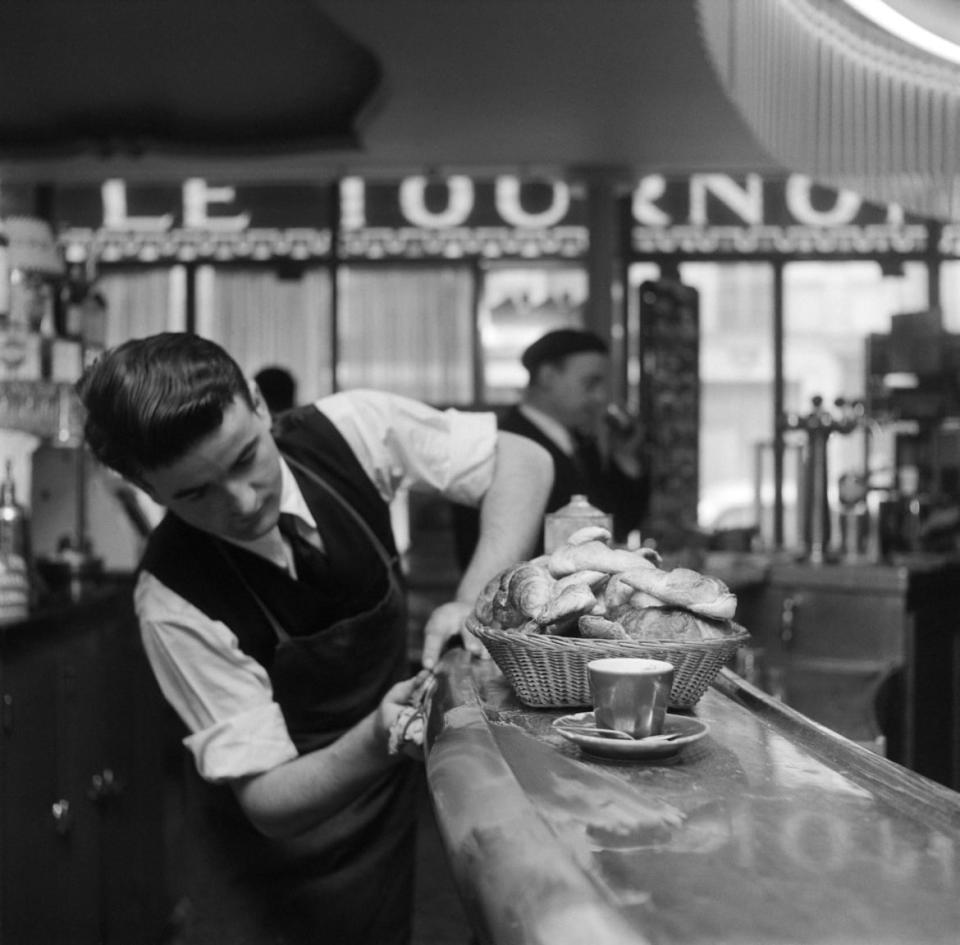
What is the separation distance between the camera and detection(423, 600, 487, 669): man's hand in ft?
5.84

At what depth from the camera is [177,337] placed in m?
1.87

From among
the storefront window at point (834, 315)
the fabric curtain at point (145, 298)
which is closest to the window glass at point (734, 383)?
the storefront window at point (834, 315)

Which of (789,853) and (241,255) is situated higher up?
(241,255)

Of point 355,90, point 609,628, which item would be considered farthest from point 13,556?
point 355,90

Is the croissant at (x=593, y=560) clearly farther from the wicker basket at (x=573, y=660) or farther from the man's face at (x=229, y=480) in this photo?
the man's face at (x=229, y=480)

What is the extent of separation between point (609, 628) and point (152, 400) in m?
0.77

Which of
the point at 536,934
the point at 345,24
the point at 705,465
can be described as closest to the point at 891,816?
the point at 536,934

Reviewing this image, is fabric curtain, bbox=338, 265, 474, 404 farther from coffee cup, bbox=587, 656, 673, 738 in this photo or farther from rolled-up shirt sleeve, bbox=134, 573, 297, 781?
coffee cup, bbox=587, 656, 673, 738

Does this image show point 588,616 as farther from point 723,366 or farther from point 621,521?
point 723,366

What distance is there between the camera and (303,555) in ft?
6.86

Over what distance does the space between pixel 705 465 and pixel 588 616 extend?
7.20 metres

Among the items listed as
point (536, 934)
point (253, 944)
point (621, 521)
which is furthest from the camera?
point (621, 521)

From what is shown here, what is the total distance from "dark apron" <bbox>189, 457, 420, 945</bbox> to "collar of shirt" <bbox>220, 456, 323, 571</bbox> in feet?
0.19

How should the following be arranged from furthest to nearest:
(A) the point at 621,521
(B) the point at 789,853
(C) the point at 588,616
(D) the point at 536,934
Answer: (A) the point at 621,521 → (C) the point at 588,616 → (B) the point at 789,853 → (D) the point at 536,934
